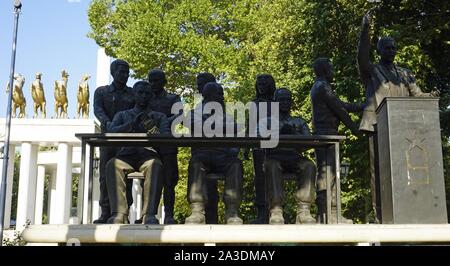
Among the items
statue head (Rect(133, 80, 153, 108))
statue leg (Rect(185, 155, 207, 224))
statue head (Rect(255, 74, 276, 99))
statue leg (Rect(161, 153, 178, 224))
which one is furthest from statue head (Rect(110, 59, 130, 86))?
statue head (Rect(255, 74, 276, 99))

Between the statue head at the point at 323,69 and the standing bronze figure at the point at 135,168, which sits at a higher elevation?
the statue head at the point at 323,69

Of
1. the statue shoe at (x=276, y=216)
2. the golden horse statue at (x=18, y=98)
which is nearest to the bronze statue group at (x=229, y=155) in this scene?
the statue shoe at (x=276, y=216)

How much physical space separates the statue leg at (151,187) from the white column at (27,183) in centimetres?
3355

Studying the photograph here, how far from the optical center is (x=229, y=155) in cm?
682

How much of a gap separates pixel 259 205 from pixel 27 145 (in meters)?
34.3

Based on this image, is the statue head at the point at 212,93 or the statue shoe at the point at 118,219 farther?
the statue head at the point at 212,93

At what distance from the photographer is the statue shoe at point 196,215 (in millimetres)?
6312

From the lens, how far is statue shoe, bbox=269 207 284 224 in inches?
252

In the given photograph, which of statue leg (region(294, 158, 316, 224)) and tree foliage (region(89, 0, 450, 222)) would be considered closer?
statue leg (region(294, 158, 316, 224))

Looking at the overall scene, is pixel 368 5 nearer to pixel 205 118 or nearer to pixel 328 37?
pixel 328 37

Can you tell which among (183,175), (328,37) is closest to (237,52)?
(183,175)

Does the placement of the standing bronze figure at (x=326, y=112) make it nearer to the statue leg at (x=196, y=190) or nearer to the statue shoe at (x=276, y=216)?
the statue shoe at (x=276, y=216)

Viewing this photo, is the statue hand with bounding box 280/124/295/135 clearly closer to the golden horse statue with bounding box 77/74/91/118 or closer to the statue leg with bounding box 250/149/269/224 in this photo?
the statue leg with bounding box 250/149/269/224

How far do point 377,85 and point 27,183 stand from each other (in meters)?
35.5
